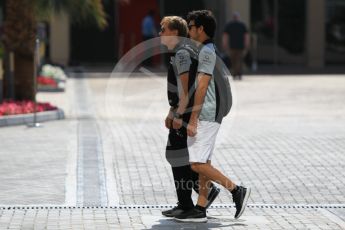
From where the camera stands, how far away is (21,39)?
18.2m

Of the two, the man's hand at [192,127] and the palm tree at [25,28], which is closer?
the man's hand at [192,127]

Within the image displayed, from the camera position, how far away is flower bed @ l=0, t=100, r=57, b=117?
16391 mm

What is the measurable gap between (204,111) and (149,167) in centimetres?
347

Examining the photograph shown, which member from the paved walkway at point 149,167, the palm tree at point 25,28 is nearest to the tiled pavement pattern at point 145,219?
the paved walkway at point 149,167

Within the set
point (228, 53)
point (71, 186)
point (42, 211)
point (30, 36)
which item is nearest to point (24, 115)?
point (30, 36)

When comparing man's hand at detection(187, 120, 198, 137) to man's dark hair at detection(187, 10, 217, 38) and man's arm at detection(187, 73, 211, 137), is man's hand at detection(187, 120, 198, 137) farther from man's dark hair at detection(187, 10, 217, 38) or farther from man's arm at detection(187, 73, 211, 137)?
man's dark hair at detection(187, 10, 217, 38)

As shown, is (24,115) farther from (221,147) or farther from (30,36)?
(221,147)

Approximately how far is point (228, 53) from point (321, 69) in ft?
15.8

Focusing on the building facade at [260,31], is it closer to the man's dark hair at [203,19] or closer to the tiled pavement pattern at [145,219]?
the tiled pavement pattern at [145,219]

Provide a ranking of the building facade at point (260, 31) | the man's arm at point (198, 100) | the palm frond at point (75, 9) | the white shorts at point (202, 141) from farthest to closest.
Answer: the building facade at point (260, 31) < the palm frond at point (75, 9) < the white shorts at point (202, 141) < the man's arm at point (198, 100)

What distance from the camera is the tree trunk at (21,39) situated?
714 inches

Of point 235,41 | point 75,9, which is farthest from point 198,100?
point 235,41

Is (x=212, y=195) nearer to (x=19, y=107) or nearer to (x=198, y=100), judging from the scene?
(x=198, y=100)

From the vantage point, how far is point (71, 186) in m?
10.3
